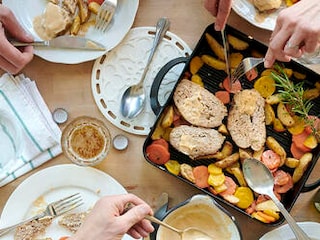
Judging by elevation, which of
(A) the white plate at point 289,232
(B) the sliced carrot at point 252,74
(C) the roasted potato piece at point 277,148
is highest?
(B) the sliced carrot at point 252,74

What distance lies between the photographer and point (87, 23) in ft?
5.49

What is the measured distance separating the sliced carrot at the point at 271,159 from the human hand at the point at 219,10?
0.34m

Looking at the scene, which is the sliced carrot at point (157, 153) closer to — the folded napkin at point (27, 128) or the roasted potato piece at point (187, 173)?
the roasted potato piece at point (187, 173)

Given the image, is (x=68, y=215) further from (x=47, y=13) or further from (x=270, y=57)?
(x=270, y=57)

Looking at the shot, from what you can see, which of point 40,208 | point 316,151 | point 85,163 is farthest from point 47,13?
point 316,151

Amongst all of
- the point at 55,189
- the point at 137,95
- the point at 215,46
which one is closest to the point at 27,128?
the point at 55,189

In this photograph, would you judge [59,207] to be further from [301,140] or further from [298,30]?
[298,30]

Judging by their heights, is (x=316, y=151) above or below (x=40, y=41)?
below

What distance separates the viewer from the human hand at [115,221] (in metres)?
1.34

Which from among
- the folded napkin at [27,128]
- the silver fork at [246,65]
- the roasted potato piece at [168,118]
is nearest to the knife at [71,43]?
the folded napkin at [27,128]

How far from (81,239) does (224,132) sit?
0.47 metres

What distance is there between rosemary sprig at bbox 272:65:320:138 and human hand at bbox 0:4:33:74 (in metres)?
0.63

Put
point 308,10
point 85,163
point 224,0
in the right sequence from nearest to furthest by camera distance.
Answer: point 308,10 < point 224,0 < point 85,163

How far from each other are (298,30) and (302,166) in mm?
398
